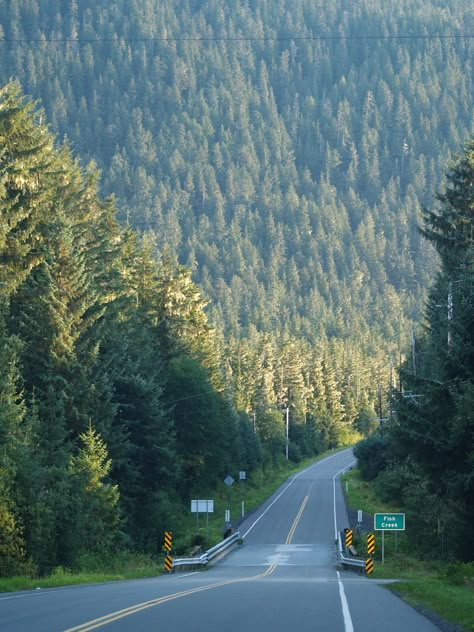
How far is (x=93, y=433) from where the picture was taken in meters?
42.8

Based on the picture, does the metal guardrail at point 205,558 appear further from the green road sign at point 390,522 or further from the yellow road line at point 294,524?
the green road sign at point 390,522

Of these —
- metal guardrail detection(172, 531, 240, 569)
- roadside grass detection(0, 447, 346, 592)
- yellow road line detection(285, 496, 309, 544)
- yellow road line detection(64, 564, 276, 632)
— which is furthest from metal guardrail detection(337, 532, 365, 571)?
yellow road line detection(64, 564, 276, 632)

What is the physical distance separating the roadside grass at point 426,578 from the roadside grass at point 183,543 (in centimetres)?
816

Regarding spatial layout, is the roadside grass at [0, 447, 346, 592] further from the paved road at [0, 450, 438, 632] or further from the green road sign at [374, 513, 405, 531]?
the green road sign at [374, 513, 405, 531]

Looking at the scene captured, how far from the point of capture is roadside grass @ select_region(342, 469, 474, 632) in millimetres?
21136

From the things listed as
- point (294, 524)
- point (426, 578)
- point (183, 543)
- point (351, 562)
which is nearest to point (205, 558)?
point (351, 562)

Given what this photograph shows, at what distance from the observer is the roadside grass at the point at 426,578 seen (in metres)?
21.1

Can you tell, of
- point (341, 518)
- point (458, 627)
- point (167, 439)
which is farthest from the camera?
point (341, 518)

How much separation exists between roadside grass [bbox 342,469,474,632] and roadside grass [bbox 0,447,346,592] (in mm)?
8160

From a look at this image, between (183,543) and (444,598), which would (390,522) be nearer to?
(183,543)

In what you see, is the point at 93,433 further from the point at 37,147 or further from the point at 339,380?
the point at 339,380

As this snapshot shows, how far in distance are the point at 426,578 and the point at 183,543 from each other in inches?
747

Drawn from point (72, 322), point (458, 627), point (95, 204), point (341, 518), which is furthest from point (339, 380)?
point (458, 627)

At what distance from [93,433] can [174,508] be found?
1499cm
